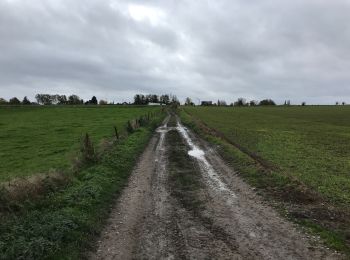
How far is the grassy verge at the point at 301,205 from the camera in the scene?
32.1 feet

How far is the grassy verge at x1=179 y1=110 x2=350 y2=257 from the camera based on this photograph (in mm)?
9790

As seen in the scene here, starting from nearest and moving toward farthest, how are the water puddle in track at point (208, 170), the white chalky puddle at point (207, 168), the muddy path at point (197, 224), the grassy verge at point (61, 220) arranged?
the grassy verge at point (61, 220) < the muddy path at point (197, 224) < the water puddle in track at point (208, 170) < the white chalky puddle at point (207, 168)

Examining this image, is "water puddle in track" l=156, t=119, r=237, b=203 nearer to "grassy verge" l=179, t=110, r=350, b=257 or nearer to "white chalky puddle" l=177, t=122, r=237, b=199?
"white chalky puddle" l=177, t=122, r=237, b=199

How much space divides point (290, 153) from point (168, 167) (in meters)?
9.36

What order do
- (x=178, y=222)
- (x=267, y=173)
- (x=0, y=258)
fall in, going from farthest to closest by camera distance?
(x=267, y=173), (x=178, y=222), (x=0, y=258)

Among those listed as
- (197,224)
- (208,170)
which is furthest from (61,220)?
(208,170)

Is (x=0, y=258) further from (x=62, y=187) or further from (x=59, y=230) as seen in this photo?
(x=62, y=187)

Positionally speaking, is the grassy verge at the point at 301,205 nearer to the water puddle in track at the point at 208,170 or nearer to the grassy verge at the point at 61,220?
the water puddle in track at the point at 208,170

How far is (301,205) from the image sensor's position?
12.5 m

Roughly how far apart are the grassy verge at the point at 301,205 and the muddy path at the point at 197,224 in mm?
434

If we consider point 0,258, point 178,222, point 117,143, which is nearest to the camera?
point 0,258

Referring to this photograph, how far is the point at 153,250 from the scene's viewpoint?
894cm

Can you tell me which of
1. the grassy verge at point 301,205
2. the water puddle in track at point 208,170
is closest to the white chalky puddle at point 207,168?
the water puddle in track at point 208,170

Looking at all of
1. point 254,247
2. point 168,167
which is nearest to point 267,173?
point 168,167
